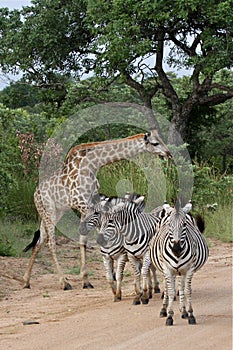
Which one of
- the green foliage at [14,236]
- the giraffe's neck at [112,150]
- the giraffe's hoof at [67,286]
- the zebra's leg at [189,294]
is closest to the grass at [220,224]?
the giraffe's neck at [112,150]

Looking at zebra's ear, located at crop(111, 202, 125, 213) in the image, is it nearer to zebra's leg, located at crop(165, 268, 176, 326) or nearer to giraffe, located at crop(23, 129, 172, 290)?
zebra's leg, located at crop(165, 268, 176, 326)

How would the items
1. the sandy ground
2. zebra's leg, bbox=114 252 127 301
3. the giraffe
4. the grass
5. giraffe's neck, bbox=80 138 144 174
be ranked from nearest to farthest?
1. the sandy ground
2. zebra's leg, bbox=114 252 127 301
3. the giraffe
4. giraffe's neck, bbox=80 138 144 174
5. the grass

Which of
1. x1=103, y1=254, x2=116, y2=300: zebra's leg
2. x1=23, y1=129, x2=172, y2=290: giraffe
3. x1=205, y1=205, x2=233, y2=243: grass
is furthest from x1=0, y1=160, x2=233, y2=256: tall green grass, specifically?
x1=103, y1=254, x2=116, y2=300: zebra's leg

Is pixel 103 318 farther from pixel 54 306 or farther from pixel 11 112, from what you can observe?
pixel 11 112

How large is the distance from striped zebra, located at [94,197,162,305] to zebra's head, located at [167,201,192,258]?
4.63 ft

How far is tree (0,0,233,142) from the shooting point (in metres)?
19.6

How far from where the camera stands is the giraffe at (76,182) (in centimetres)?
1215

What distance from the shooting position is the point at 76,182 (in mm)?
12305

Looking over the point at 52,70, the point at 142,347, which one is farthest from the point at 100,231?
the point at 52,70

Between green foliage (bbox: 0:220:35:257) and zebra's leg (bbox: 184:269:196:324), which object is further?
green foliage (bbox: 0:220:35:257)

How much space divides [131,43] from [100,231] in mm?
11724

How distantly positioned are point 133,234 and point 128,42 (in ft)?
38.6

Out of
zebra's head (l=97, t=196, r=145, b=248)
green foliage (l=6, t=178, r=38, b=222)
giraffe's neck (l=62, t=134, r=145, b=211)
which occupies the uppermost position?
giraffe's neck (l=62, t=134, r=145, b=211)

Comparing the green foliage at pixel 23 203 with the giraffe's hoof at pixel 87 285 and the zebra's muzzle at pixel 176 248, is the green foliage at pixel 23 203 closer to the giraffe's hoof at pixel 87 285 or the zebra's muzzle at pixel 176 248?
the giraffe's hoof at pixel 87 285
